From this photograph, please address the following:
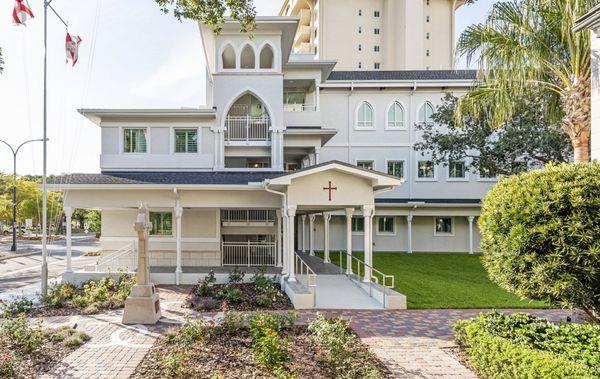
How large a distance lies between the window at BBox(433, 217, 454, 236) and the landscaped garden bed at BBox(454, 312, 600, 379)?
1828 centimetres

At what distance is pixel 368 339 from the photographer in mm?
8695

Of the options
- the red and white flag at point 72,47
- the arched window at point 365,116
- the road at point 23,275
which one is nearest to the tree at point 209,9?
the red and white flag at point 72,47

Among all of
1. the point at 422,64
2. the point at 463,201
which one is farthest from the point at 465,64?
the point at 422,64

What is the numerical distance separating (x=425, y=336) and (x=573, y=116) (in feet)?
23.3

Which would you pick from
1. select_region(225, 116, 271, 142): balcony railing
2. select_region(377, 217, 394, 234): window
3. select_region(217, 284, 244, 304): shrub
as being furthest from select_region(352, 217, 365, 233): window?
select_region(217, 284, 244, 304): shrub

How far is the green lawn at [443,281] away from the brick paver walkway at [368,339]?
36.9 inches

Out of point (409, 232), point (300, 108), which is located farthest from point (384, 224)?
point (300, 108)

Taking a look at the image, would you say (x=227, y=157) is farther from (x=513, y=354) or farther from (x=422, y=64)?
(x=422, y=64)

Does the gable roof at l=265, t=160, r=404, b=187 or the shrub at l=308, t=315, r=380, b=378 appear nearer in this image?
the shrub at l=308, t=315, r=380, b=378

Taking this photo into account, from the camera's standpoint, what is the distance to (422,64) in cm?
4256

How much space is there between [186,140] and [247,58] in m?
5.46

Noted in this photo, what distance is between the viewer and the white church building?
14.5 m

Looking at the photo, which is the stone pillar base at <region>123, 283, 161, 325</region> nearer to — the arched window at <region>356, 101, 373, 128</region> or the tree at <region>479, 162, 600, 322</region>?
the tree at <region>479, 162, 600, 322</region>

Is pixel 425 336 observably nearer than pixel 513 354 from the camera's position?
No
